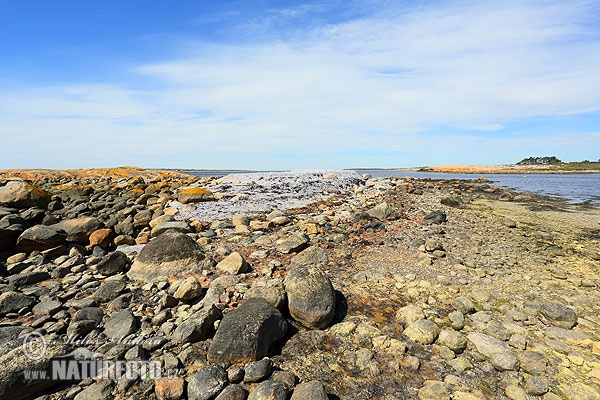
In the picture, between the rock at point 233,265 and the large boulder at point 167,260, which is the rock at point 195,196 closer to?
the large boulder at point 167,260

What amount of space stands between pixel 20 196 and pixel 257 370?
→ 14041 mm

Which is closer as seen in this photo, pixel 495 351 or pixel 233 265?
pixel 495 351

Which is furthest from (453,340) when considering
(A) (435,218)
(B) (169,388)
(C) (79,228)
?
(C) (79,228)

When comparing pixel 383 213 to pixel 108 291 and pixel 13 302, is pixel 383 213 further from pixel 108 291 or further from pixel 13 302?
pixel 13 302

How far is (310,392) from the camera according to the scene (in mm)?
3072

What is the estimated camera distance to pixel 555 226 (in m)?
11.0

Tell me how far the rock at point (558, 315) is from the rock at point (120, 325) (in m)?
6.68

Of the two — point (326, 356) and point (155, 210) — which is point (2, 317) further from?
point (155, 210)

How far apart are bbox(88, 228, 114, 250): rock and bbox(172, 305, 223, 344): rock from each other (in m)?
5.69

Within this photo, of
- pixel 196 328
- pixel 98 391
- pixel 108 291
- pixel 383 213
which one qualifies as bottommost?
pixel 98 391

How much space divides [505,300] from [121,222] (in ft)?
35.9

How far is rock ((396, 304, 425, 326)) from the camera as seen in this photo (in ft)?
15.1

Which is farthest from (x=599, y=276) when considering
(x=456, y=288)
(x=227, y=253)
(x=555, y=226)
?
(x=227, y=253)

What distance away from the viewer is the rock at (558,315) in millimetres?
4594
